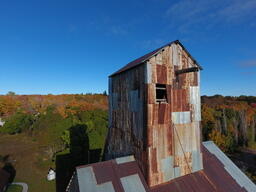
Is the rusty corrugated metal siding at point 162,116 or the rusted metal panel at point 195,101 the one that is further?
the rusted metal panel at point 195,101

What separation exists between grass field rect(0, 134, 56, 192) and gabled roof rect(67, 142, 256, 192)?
1417 cm

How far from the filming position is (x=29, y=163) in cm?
2258

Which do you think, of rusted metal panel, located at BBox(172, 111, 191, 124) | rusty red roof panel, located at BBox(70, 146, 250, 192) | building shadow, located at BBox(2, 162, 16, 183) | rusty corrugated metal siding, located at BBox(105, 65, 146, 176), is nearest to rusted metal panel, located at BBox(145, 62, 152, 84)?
rusty corrugated metal siding, located at BBox(105, 65, 146, 176)

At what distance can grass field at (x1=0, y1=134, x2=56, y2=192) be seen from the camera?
17.0 metres

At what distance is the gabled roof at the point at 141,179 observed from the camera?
5.24 m

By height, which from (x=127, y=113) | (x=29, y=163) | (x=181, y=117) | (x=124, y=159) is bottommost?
(x=29, y=163)

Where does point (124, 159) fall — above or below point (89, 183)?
above

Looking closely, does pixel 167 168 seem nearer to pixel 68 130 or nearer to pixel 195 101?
pixel 195 101

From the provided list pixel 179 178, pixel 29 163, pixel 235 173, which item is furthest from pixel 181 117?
pixel 29 163

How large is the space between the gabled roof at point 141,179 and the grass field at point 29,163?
14175mm

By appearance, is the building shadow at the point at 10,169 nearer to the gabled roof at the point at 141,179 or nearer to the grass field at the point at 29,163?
the grass field at the point at 29,163

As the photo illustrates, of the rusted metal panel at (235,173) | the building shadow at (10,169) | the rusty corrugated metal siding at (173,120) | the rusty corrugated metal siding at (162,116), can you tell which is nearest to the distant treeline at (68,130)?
the building shadow at (10,169)

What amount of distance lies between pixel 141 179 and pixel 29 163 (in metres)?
24.1

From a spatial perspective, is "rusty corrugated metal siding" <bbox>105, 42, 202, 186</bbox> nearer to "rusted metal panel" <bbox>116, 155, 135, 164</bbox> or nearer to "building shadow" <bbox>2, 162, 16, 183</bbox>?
"rusted metal panel" <bbox>116, 155, 135, 164</bbox>
